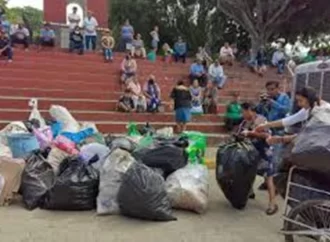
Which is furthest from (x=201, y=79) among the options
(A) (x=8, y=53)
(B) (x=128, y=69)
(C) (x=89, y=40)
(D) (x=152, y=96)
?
(A) (x=8, y=53)

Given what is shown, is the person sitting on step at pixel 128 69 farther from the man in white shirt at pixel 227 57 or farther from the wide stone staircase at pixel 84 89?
the man in white shirt at pixel 227 57

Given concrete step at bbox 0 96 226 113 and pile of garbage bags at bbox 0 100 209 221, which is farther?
concrete step at bbox 0 96 226 113

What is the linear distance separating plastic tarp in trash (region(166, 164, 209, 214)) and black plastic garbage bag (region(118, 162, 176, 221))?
215 millimetres

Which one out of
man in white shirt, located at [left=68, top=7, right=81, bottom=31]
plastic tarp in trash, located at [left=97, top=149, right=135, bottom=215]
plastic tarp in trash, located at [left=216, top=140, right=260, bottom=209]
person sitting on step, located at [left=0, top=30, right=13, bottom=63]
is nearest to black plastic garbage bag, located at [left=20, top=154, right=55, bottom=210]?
plastic tarp in trash, located at [left=97, top=149, right=135, bottom=215]

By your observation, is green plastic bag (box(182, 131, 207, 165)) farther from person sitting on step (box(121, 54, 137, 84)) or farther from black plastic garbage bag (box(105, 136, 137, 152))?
person sitting on step (box(121, 54, 137, 84))

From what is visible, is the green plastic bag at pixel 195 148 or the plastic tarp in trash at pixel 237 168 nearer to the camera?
the plastic tarp in trash at pixel 237 168

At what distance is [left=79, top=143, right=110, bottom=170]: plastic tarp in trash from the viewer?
7353mm

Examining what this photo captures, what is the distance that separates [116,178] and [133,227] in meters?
0.66

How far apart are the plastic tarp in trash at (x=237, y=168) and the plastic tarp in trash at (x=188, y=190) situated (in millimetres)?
241

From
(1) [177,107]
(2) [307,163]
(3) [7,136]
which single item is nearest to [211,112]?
(1) [177,107]

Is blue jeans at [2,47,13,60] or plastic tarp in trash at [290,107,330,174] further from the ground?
blue jeans at [2,47,13,60]

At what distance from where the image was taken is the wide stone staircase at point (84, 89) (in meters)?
14.3

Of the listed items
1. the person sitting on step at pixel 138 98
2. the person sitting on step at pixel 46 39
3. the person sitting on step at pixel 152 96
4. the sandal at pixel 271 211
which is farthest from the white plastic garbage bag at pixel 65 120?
the person sitting on step at pixel 46 39

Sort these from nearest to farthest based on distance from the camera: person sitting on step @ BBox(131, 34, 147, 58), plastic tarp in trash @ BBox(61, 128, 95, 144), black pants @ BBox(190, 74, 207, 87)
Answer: plastic tarp in trash @ BBox(61, 128, 95, 144) < black pants @ BBox(190, 74, 207, 87) < person sitting on step @ BBox(131, 34, 147, 58)
